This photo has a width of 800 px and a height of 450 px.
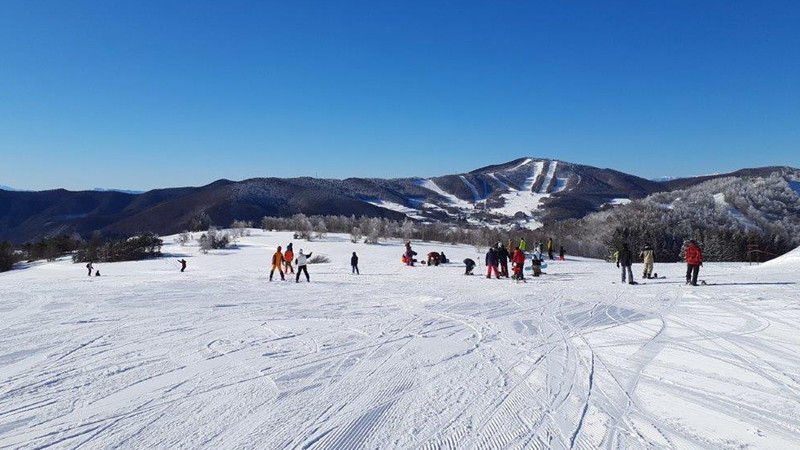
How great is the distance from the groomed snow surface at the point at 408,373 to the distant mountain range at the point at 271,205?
3699 inches

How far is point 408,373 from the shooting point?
6.71 metres

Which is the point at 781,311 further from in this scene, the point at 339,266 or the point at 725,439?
the point at 339,266

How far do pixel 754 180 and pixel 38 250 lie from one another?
94531 millimetres

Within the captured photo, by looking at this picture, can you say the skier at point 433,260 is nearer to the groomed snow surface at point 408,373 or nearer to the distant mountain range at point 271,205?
the groomed snow surface at point 408,373

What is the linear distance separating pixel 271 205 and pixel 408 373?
12290cm

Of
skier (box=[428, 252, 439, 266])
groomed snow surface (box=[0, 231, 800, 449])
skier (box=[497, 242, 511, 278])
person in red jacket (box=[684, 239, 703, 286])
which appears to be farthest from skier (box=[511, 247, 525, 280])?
skier (box=[428, 252, 439, 266])

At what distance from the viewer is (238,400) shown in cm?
559

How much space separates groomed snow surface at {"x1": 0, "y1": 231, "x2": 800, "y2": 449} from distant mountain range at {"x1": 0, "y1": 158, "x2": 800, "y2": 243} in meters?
93.9

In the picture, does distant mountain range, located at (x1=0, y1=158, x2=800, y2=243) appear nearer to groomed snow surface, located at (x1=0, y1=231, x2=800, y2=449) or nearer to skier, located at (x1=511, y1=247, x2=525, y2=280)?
skier, located at (x1=511, y1=247, x2=525, y2=280)

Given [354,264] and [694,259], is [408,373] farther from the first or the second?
[354,264]

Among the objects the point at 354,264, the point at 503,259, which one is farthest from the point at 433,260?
the point at 503,259

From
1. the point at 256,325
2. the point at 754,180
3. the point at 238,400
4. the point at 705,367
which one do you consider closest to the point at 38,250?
the point at 256,325

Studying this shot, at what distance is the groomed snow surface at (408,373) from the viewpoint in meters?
4.70

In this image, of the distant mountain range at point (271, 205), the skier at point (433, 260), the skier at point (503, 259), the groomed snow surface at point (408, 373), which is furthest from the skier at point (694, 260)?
the distant mountain range at point (271, 205)
